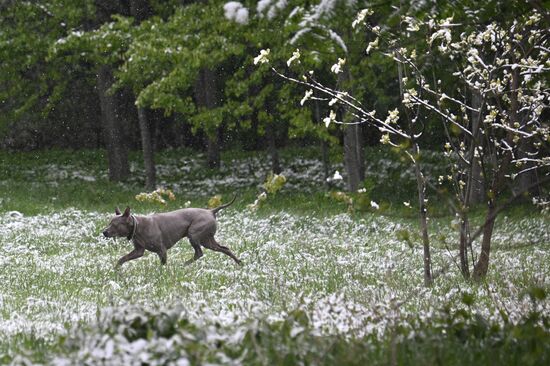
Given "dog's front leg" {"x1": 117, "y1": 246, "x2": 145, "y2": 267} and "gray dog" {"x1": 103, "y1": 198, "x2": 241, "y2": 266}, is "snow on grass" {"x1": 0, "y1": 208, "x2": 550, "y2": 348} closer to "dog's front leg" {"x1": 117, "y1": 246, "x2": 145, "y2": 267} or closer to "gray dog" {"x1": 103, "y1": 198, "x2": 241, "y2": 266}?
"dog's front leg" {"x1": 117, "y1": 246, "x2": 145, "y2": 267}

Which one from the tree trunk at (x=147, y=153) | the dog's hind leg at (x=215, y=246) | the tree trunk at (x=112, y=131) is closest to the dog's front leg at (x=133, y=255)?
the dog's hind leg at (x=215, y=246)

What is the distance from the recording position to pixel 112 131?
33.0 m

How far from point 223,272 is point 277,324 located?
645 cm

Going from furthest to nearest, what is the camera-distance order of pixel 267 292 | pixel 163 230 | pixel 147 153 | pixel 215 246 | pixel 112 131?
pixel 112 131
pixel 147 153
pixel 215 246
pixel 163 230
pixel 267 292

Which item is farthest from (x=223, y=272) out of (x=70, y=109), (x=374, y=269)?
(x=70, y=109)

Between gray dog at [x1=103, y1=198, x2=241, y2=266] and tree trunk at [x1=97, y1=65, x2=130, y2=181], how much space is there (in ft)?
60.6

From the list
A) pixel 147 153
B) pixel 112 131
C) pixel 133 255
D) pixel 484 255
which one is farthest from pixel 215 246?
pixel 112 131

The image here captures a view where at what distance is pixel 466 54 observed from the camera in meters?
11.8

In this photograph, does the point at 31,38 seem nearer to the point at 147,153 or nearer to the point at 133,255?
the point at 147,153

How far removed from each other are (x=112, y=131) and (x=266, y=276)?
2224 cm

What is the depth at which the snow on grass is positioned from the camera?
7574 millimetres

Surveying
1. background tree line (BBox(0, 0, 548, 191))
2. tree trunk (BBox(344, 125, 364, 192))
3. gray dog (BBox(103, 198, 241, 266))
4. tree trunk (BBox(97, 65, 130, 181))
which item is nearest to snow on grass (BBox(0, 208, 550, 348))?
gray dog (BBox(103, 198, 241, 266))

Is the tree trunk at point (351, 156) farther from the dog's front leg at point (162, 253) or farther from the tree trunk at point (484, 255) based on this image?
the tree trunk at point (484, 255)

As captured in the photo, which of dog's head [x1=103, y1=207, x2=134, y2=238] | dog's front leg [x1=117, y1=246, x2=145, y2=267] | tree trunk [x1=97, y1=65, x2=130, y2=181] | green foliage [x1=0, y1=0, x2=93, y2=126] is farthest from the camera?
tree trunk [x1=97, y1=65, x2=130, y2=181]
